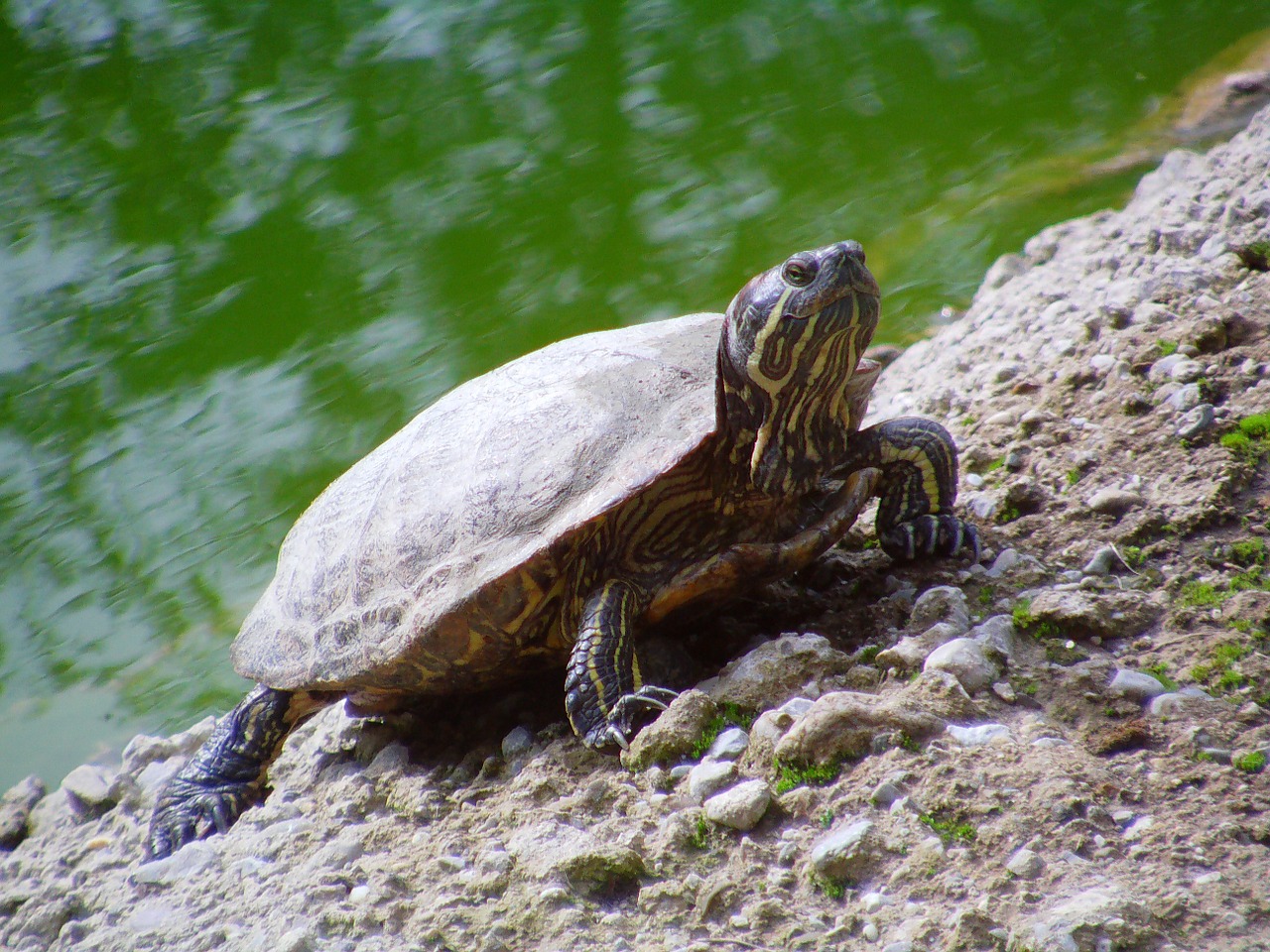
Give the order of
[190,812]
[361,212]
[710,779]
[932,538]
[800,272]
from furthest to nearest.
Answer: [361,212]
[190,812]
[932,538]
[800,272]
[710,779]

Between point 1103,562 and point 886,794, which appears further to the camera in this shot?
point 1103,562

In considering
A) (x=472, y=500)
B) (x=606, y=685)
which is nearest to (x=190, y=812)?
(x=472, y=500)

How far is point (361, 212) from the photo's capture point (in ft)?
30.1

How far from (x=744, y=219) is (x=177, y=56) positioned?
7351 mm

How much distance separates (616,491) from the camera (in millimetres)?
2936

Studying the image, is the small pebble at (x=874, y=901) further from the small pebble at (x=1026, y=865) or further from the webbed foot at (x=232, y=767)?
the webbed foot at (x=232, y=767)

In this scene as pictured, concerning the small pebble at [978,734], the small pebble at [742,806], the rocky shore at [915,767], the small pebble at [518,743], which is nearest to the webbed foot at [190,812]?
the rocky shore at [915,767]

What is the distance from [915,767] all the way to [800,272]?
4.64 feet

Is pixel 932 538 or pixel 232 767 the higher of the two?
pixel 932 538

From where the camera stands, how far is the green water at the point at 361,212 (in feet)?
22.0

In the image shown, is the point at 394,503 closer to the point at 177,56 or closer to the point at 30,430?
the point at 30,430

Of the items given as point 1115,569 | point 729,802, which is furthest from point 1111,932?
point 1115,569

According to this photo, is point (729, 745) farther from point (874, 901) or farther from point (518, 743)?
point (518, 743)

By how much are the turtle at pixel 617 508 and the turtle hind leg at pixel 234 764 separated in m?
0.09
